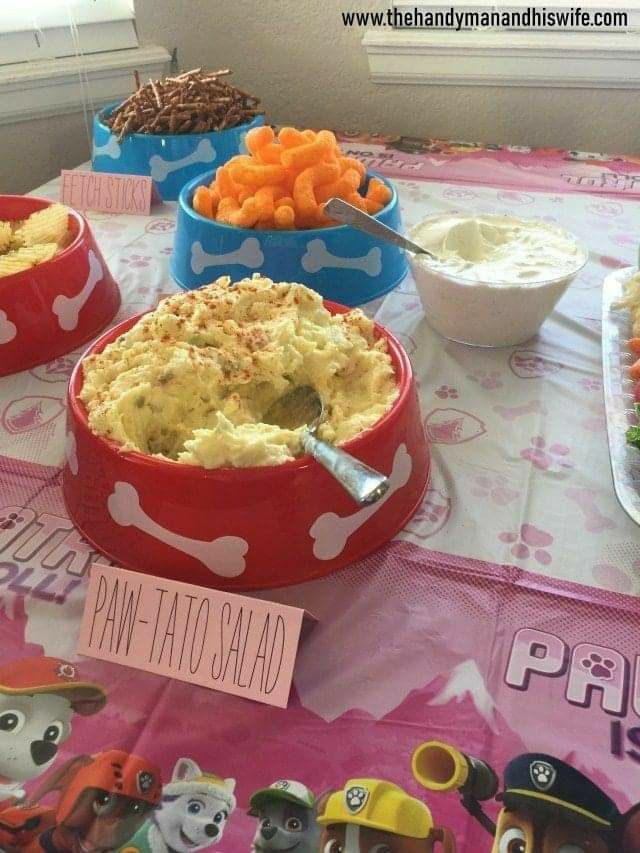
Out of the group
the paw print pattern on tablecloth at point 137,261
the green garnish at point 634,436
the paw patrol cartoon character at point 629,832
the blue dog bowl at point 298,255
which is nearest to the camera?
the paw patrol cartoon character at point 629,832

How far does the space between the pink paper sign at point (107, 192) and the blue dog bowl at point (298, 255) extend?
1.00ft

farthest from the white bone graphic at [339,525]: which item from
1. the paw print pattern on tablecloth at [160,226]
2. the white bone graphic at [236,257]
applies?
the paw print pattern on tablecloth at [160,226]

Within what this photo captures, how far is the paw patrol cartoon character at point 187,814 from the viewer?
0.47 metres

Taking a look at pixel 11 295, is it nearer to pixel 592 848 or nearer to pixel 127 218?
pixel 127 218

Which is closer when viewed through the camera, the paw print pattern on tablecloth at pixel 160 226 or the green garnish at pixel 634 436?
the green garnish at pixel 634 436

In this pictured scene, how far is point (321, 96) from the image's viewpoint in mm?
A: 1811

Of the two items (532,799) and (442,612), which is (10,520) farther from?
(532,799)

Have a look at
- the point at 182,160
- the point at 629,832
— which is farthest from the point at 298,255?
the point at 629,832

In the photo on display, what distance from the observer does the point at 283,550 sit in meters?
0.63

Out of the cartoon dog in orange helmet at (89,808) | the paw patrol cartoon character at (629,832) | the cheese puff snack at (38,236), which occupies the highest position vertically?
the cheese puff snack at (38,236)

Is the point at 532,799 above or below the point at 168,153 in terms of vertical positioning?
below

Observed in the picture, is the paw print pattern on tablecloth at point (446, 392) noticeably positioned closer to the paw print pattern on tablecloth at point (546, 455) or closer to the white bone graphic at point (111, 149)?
the paw print pattern on tablecloth at point (546, 455)

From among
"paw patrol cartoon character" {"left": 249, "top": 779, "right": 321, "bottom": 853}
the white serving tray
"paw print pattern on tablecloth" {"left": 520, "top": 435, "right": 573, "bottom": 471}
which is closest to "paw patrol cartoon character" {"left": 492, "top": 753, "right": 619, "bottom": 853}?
"paw patrol cartoon character" {"left": 249, "top": 779, "right": 321, "bottom": 853}

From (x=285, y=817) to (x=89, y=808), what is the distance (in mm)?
128
